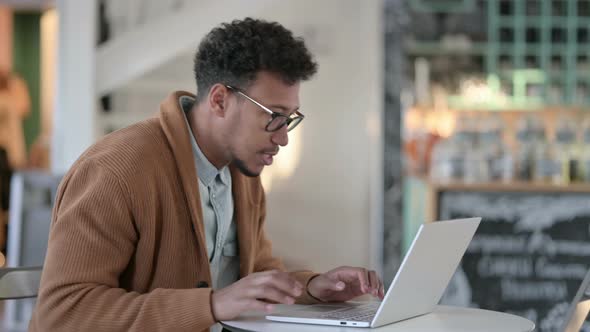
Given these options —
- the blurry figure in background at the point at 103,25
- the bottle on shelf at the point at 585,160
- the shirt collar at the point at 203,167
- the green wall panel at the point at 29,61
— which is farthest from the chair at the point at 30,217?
the green wall panel at the point at 29,61

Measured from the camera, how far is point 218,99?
217cm

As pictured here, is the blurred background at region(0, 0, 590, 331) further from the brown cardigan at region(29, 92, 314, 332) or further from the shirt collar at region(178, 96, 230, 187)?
the brown cardigan at region(29, 92, 314, 332)

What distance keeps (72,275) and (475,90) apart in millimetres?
6851

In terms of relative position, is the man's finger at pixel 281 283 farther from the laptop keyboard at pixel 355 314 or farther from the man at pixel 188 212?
the laptop keyboard at pixel 355 314

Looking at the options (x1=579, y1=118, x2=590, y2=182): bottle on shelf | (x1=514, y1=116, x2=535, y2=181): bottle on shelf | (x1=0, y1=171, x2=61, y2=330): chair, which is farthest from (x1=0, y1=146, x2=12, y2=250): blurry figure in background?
(x1=579, y1=118, x2=590, y2=182): bottle on shelf

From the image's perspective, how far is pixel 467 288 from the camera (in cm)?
478

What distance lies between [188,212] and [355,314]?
435 mm

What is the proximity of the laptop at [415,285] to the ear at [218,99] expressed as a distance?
0.48 meters

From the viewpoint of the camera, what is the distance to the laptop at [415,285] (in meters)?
1.76

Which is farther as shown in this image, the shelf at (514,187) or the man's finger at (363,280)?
the shelf at (514,187)

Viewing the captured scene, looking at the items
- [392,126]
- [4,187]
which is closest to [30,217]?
[4,187]

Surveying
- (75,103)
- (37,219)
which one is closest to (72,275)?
(37,219)

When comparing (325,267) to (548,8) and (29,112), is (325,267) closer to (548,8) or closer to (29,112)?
(548,8)

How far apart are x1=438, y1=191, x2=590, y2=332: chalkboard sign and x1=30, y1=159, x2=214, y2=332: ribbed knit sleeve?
310 cm
